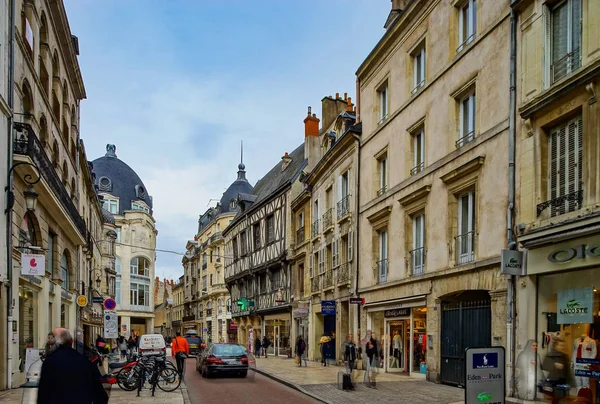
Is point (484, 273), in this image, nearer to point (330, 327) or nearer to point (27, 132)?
point (27, 132)

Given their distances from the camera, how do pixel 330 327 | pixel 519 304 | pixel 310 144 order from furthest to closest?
pixel 310 144, pixel 330 327, pixel 519 304

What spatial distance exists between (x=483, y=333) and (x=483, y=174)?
366 centimetres

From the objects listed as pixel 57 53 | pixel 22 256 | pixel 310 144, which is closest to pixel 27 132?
pixel 22 256

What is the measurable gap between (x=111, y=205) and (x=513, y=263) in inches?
2081

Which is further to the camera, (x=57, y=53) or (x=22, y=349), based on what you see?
(x=57, y=53)

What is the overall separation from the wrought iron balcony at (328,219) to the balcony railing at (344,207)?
1.09 metres

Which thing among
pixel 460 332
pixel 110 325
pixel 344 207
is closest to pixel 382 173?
pixel 344 207

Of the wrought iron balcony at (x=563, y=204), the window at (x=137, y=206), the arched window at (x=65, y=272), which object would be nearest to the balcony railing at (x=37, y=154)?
the arched window at (x=65, y=272)

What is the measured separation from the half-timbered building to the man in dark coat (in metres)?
25.9

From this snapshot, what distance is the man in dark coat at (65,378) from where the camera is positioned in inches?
201

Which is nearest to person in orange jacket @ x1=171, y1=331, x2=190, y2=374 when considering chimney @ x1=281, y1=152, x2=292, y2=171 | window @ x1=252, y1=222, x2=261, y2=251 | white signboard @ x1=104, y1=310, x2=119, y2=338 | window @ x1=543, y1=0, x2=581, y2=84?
white signboard @ x1=104, y1=310, x2=119, y2=338

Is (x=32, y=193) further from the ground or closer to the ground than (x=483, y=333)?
further from the ground

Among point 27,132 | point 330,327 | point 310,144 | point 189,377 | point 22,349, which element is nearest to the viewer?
point 27,132

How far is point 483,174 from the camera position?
44.5ft
